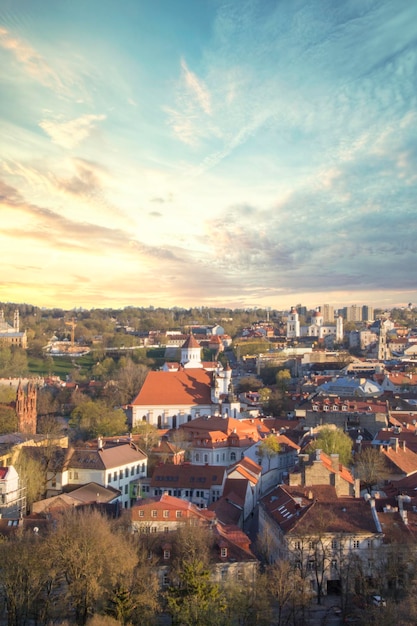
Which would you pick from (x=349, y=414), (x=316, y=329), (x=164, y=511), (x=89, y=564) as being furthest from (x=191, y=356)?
(x=316, y=329)

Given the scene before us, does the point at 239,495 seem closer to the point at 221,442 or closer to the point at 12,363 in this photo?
the point at 221,442

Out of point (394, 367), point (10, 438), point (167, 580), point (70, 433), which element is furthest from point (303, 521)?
point (394, 367)

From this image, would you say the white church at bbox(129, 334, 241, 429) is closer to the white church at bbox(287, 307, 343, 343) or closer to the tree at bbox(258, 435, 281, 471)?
the tree at bbox(258, 435, 281, 471)

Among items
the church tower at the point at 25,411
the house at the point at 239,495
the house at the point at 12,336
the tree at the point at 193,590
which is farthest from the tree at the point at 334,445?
the house at the point at 12,336

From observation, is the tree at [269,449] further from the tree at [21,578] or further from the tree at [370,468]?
the tree at [21,578]

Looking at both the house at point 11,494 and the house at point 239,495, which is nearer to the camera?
the house at point 239,495
